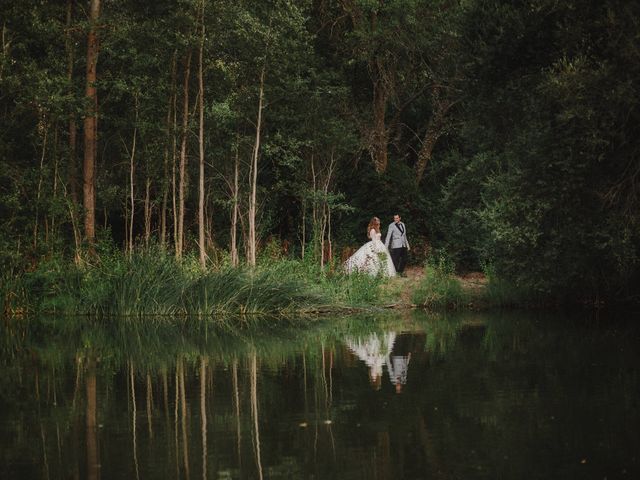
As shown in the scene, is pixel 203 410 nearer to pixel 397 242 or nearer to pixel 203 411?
pixel 203 411

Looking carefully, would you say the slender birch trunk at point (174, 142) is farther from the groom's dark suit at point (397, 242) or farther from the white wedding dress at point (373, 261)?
the groom's dark suit at point (397, 242)

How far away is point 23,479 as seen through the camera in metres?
7.11

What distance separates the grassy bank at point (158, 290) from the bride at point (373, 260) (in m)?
2.39

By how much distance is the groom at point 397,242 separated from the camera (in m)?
29.3

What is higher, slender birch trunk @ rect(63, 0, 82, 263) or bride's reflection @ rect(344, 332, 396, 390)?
slender birch trunk @ rect(63, 0, 82, 263)

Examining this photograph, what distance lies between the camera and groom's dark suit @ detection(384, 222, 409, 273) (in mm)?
29344

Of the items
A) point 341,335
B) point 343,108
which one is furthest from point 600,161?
point 343,108

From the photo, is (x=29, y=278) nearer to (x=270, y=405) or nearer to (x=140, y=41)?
(x=140, y=41)

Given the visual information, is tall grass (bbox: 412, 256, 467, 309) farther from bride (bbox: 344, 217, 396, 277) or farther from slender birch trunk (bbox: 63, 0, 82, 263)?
slender birch trunk (bbox: 63, 0, 82, 263)

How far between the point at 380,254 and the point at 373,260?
0.51 metres

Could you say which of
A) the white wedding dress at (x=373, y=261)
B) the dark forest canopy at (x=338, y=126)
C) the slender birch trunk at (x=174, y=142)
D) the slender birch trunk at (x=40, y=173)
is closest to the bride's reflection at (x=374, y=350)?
the dark forest canopy at (x=338, y=126)

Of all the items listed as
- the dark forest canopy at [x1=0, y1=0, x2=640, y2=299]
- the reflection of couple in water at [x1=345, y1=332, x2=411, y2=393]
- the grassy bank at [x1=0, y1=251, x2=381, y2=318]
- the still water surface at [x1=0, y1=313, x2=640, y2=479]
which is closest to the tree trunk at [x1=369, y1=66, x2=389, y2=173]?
the dark forest canopy at [x1=0, y1=0, x2=640, y2=299]

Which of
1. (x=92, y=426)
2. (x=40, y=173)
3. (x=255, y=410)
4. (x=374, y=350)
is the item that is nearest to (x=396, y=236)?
(x=40, y=173)

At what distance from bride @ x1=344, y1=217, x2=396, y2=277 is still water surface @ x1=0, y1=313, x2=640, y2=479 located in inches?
307
